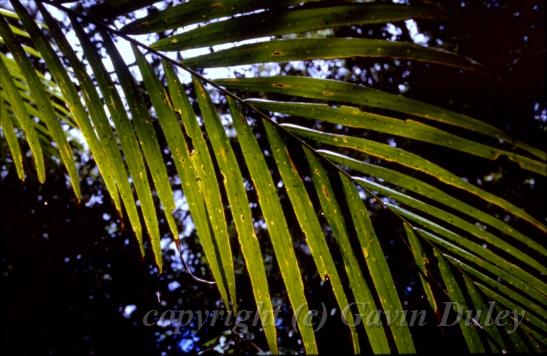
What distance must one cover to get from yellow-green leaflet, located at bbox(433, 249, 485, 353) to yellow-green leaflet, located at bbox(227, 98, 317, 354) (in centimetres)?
31

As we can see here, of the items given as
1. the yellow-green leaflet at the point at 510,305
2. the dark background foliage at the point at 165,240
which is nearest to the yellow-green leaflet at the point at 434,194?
the yellow-green leaflet at the point at 510,305

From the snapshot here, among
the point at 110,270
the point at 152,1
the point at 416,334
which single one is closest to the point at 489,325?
the point at 152,1

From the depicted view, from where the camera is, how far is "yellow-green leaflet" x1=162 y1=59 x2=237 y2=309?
0.74 m

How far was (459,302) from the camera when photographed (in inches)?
31.4

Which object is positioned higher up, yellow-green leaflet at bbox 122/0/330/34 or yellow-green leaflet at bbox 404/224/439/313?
yellow-green leaflet at bbox 122/0/330/34

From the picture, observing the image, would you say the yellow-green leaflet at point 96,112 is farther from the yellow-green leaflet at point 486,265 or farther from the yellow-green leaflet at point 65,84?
the yellow-green leaflet at point 486,265

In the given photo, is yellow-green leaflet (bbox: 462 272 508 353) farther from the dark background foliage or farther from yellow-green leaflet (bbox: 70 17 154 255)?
the dark background foliage

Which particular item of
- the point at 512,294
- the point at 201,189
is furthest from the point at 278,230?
the point at 512,294

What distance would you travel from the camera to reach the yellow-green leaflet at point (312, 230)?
2.50 ft

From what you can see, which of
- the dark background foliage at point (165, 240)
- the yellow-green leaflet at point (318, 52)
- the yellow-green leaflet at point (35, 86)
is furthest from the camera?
the dark background foliage at point (165, 240)

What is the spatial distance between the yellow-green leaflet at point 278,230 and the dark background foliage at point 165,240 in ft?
7.34

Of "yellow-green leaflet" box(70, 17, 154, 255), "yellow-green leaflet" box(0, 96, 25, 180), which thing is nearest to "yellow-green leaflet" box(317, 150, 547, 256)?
"yellow-green leaflet" box(70, 17, 154, 255)

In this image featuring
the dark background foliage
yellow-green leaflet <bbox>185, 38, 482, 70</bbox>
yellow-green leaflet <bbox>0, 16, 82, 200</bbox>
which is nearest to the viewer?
yellow-green leaflet <bbox>185, 38, 482, 70</bbox>

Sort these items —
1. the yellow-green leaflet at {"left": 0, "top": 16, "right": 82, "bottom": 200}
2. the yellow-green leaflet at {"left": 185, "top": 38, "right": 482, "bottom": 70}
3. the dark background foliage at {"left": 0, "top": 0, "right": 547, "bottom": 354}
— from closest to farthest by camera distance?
the yellow-green leaflet at {"left": 185, "top": 38, "right": 482, "bottom": 70} < the yellow-green leaflet at {"left": 0, "top": 16, "right": 82, "bottom": 200} < the dark background foliage at {"left": 0, "top": 0, "right": 547, "bottom": 354}
